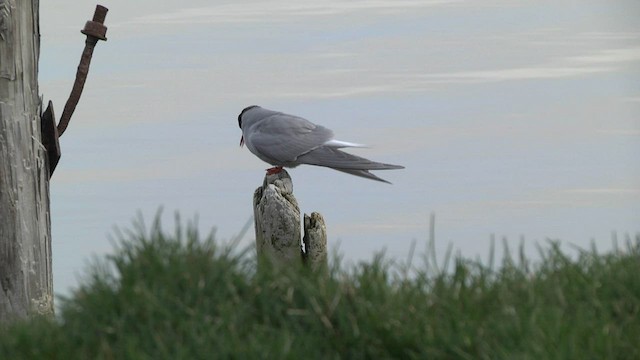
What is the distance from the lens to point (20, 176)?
685 centimetres

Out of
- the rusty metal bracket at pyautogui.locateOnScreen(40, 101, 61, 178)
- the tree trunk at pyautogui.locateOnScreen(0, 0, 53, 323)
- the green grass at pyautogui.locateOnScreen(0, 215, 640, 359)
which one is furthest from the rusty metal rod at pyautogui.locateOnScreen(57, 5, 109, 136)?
the green grass at pyautogui.locateOnScreen(0, 215, 640, 359)

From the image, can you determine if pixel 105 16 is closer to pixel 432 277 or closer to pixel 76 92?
pixel 76 92

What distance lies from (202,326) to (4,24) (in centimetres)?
384

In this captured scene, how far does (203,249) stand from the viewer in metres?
4.39

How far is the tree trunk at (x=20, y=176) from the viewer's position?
681 cm

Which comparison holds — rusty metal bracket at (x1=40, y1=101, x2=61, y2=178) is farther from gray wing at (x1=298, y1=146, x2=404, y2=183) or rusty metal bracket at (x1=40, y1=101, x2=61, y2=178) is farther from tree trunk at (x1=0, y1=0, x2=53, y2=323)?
gray wing at (x1=298, y1=146, x2=404, y2=183)

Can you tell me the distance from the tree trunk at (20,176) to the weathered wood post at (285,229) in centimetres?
171

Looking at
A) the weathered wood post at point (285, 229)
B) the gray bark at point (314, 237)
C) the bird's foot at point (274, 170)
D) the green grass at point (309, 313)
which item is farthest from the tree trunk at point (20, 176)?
the green grass at point (309, 313)

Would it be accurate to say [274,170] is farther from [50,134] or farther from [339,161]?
[50,134]

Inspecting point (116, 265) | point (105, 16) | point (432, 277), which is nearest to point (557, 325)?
point (432, 277)

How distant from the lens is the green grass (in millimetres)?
3846

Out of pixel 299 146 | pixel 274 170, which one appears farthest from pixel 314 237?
pixel 299 146

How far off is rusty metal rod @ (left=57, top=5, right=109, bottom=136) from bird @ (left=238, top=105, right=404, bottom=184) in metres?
1.74

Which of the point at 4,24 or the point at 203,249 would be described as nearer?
the point at 203,249
